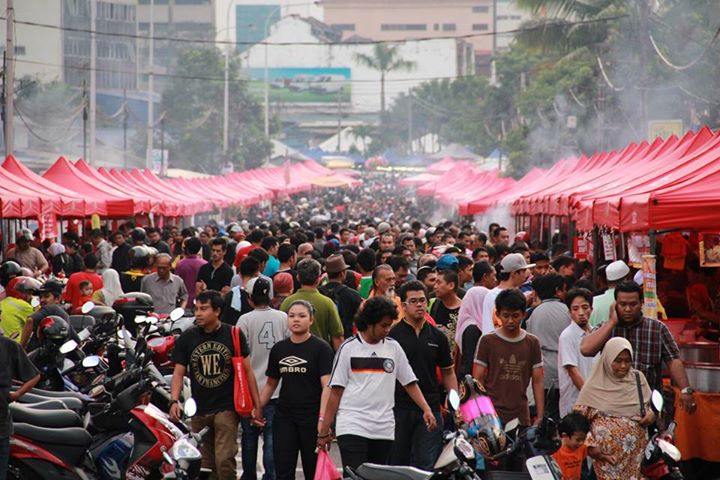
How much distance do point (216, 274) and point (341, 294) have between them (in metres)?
2.96

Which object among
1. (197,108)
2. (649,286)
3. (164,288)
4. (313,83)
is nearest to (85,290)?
(164,288)

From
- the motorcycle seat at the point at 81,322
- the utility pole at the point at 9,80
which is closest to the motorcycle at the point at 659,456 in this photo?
the motorcycle seat at the point at 81,322

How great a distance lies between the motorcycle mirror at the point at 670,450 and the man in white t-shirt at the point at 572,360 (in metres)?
1.53

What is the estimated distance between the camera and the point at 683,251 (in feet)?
43.2

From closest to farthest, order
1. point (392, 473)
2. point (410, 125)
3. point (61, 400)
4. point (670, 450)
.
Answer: point (392, 473) → point (670, 450) → point (61, 400) → point (410, 125)

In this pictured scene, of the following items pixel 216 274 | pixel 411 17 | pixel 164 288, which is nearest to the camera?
pixel 216 274

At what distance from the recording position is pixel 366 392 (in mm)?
8250

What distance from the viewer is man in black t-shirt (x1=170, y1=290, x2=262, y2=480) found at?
366 inches

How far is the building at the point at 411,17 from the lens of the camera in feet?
613

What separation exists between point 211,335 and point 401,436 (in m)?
1.49

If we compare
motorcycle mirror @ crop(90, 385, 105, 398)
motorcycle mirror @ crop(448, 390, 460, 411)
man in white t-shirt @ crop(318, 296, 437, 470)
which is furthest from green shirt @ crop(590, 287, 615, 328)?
motorcycle mirror @ crop(90, 385, 105, 398)

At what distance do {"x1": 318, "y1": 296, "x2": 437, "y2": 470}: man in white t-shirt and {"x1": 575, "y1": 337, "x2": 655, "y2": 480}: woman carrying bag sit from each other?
3.87ft

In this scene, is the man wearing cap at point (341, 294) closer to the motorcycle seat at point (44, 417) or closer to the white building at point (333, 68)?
the motorcycle seat at point (44, 417)

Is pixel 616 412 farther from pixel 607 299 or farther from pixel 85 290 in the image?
pixel 85 290
